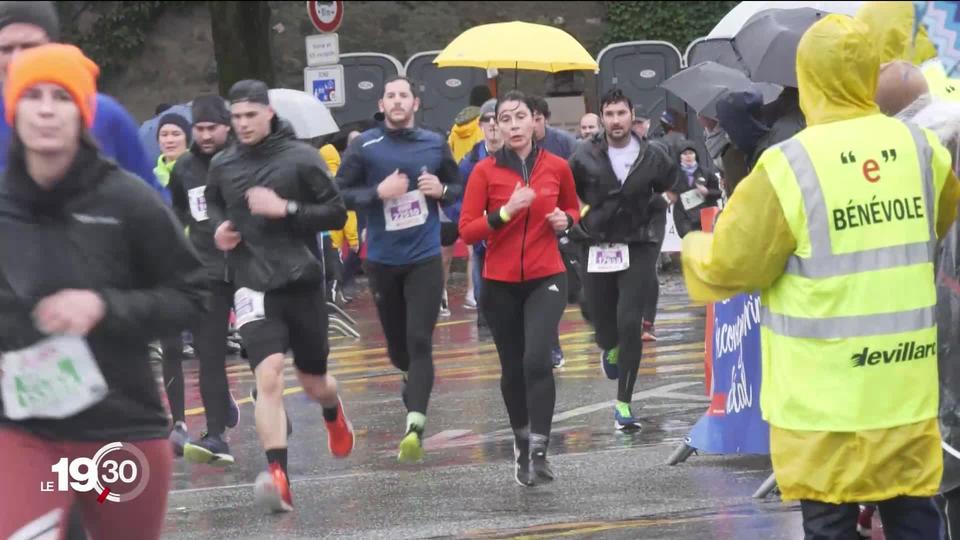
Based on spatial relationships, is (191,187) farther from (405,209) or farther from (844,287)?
(844,287)

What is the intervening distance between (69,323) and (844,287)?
83.4 inches

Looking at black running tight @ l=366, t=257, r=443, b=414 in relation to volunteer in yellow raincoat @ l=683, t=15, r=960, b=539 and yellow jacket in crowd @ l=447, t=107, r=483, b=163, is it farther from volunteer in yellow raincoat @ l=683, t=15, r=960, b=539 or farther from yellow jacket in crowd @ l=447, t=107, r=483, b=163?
yellow jacket in crowd @ l=447, t=107, r=483, b=163

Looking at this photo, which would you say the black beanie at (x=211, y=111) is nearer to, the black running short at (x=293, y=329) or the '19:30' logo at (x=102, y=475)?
the black running short at (x=293, y=329)

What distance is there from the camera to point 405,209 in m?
10.5

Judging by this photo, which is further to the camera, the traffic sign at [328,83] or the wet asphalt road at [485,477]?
the traffic sign at [328,83]

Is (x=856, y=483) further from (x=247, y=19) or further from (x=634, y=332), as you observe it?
(x=247, y=19)

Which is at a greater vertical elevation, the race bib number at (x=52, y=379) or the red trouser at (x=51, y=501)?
the race bib number at (x=52, y=379)

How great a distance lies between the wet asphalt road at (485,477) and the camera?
8.39 m

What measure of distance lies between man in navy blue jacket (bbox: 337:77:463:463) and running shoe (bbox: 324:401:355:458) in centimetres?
40

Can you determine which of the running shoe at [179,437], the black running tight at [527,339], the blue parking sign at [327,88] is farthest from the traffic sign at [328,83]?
the black running tight at [527,339]

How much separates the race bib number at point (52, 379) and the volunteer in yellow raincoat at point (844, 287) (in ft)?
5.90

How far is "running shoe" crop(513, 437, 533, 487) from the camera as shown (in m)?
9.46

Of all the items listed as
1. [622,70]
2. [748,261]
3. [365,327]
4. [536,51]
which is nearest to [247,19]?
[622,70]

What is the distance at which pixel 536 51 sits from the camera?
15633 mm
